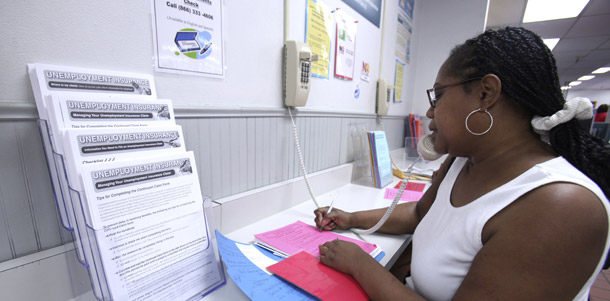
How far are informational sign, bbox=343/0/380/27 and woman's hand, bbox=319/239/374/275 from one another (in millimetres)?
1227

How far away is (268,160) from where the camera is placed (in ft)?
3.42

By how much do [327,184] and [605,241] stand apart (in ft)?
3.31

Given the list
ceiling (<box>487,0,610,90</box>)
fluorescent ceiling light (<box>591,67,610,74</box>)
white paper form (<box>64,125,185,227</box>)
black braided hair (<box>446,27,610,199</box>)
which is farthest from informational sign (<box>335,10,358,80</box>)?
fluorescent ceiling light (<box>591,67,610,74</box>)

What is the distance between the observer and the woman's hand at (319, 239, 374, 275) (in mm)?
646

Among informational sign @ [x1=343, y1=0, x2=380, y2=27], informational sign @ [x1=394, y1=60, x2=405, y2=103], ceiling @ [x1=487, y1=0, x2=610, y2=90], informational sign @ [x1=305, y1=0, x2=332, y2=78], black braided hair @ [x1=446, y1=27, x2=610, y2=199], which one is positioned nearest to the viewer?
black braided hair @ [x1=446, y1=27, x2=610, y2=199]

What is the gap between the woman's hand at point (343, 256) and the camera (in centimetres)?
65

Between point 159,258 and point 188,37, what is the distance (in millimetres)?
569

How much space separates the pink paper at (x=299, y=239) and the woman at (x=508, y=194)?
88 mm

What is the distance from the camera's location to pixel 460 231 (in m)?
0.57

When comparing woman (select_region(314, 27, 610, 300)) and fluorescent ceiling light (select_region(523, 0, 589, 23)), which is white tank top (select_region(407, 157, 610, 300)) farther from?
fluorescent ceiling light (select_region(523, 0, 589, 23))

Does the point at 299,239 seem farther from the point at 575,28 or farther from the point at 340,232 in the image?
the point at 575,28

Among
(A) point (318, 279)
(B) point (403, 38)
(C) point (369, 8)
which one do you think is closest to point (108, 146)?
(A) point (318, 279)

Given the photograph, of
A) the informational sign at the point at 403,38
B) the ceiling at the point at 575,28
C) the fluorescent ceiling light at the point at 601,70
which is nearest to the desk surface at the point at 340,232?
the informational sign at the point at 403,38

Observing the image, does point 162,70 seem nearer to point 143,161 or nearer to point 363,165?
point 143,161
